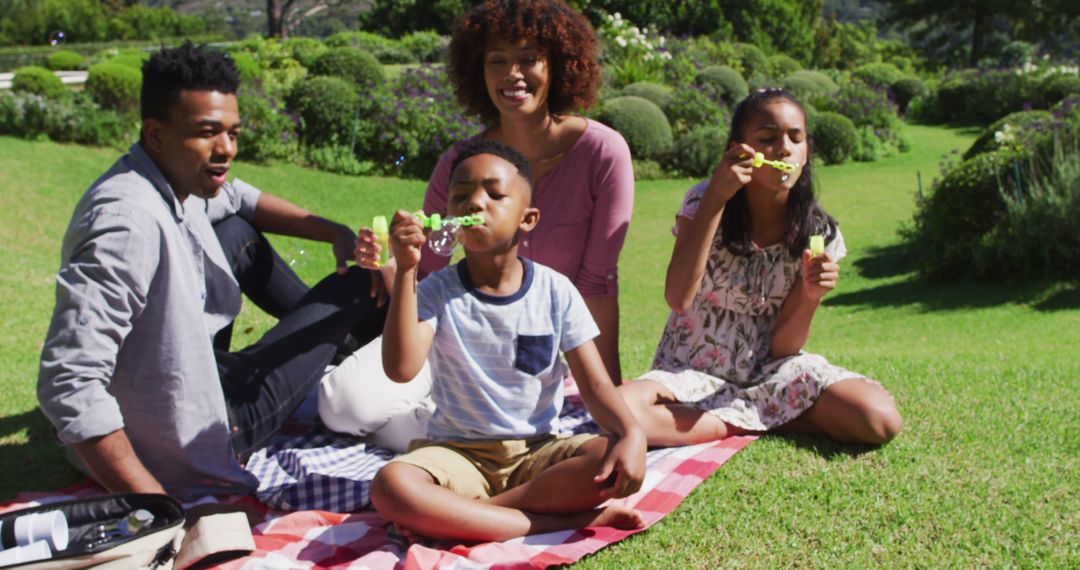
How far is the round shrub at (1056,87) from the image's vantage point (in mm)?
19719

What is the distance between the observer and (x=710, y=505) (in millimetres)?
2986

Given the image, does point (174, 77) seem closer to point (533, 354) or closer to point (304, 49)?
point (533, 354)

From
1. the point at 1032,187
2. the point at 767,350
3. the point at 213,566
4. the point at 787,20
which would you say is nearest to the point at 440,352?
the point at 213,566

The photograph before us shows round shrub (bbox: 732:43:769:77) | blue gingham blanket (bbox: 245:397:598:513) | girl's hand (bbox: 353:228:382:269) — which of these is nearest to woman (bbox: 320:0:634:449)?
blue gingham blanket (bbox: 245:397:598:513)

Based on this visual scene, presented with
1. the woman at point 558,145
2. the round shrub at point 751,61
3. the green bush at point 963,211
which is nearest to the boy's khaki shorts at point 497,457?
the woman at point 558,145


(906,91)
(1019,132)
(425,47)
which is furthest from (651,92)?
(906,91)

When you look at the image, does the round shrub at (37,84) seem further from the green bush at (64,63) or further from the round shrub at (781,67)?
the round shrub at (781,67)

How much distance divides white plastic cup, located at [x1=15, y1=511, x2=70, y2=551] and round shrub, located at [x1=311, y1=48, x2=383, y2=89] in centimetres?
1286

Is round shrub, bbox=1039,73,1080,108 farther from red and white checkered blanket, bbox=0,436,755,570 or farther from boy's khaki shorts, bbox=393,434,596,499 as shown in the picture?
boy's khaki shorts, bbox=393,434,596,499

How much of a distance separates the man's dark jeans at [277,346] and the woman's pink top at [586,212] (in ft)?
1.42

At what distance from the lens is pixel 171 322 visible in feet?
9.19

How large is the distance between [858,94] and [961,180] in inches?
384

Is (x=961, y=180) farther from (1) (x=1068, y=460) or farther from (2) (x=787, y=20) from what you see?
(2) (x=787, y=20)

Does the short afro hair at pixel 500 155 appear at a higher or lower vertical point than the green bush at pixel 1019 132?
higher
